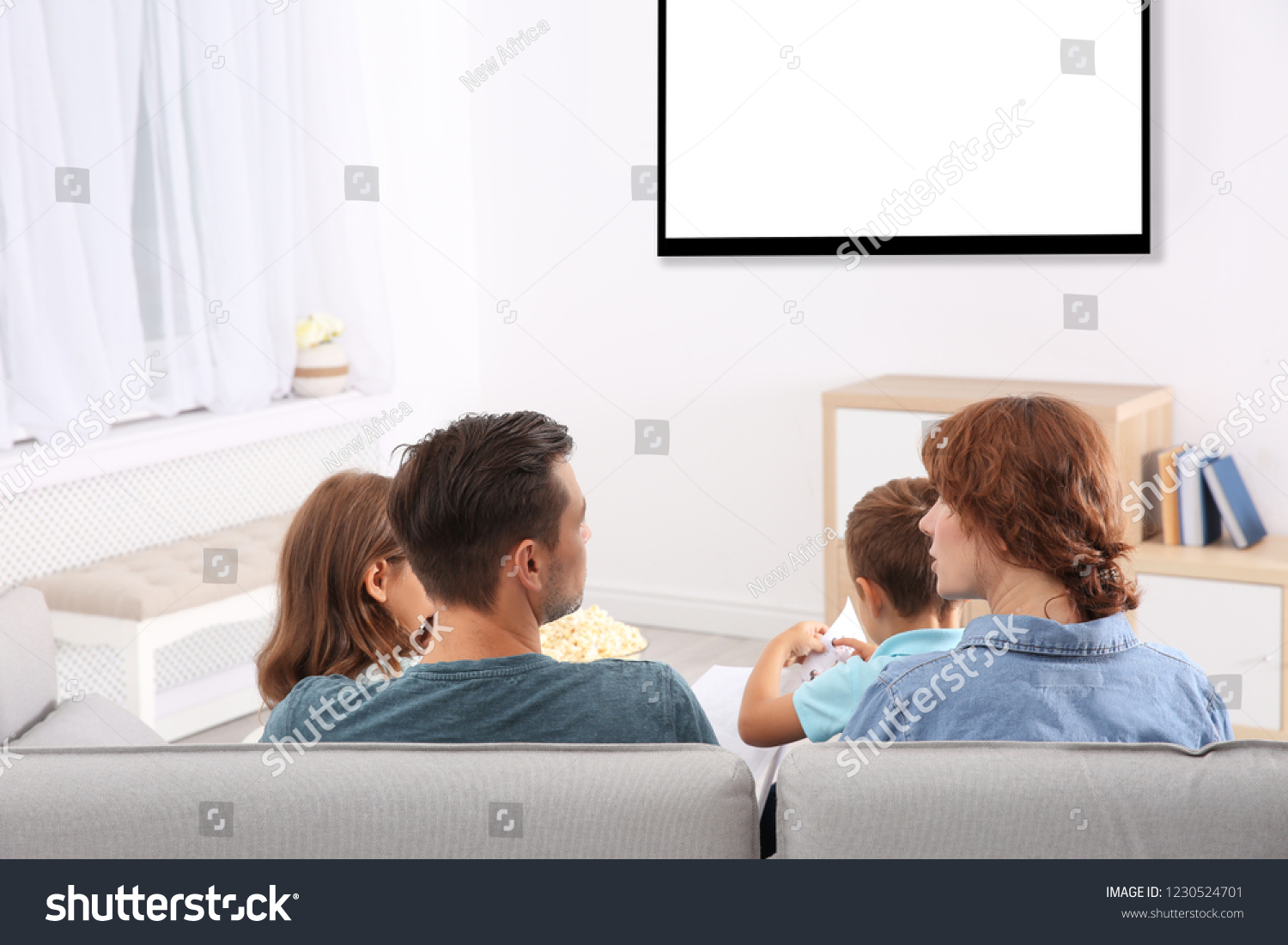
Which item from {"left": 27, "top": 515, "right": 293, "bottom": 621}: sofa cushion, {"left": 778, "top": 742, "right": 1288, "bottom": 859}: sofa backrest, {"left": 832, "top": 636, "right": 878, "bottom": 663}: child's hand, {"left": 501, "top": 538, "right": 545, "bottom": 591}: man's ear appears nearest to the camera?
{"left": 778, "top": 742, "right": 1288, "bottom": 859}: sofa backrest

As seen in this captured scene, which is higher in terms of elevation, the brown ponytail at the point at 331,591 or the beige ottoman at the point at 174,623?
the brown ponytail at the point at 331,591

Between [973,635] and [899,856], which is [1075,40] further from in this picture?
[899,856]

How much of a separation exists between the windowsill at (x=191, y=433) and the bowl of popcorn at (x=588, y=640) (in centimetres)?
168

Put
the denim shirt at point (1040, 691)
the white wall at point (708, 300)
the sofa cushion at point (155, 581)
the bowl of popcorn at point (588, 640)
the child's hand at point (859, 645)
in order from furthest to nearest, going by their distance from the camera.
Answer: the white wall at point (708, 300) → the sofa cushion at point (155, 581) → the bowl of popcorn at point (588, 640) → the child's hand at point (859, 645) → the denim shirt at point (1040, 691)

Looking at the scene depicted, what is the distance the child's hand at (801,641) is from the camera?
5.66ft

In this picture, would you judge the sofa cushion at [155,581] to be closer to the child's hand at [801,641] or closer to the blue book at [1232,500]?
the child's hand at [801,641]

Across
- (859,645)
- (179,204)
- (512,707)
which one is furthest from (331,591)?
(179,204)

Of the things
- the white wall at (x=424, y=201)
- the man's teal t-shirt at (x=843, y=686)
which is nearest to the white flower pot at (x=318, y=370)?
the white wall at (x=424, y=201)

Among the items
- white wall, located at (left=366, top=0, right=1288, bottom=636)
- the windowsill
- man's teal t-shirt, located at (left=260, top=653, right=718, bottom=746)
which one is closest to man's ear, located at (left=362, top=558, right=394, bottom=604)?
man's teal t-shirt, located at (left=260, top=653, right=718, bottom=746)

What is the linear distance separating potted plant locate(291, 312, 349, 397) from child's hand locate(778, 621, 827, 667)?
258 centimetres

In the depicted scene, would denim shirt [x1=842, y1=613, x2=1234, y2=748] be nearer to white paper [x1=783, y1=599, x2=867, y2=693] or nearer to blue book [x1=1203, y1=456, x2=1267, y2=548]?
white paper [x1=783, y1=599, x2=867, y2=693]

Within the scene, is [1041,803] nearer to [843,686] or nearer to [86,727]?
[843,686]

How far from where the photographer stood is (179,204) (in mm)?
3576

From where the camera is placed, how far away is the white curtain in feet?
10.6
